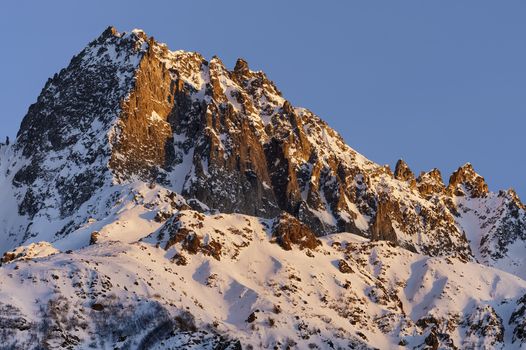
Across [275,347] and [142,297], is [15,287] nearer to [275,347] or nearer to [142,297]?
[142,297]

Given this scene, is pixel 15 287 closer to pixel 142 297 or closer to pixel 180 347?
Answer: pixel 142 297

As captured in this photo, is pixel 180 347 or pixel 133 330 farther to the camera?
pixel 133 330

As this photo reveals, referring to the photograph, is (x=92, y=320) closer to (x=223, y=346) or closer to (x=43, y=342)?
(x=43, y=342)

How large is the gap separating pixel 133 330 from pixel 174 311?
28.9 ft

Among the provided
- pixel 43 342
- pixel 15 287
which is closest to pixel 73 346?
pixel 43 342

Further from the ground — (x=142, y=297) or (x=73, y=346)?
(x=142, y=297)

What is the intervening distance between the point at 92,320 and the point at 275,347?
29083mm

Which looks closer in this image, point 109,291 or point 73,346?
point 73,346

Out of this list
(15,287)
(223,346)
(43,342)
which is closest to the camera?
(223,346)

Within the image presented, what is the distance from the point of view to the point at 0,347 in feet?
580

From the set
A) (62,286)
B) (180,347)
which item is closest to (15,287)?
(62,286)

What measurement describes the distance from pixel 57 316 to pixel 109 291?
39.7 feet

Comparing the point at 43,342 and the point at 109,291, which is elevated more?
the point at 109,291

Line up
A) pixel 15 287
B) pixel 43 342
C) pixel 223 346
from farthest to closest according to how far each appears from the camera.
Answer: pixel 15 287 < pixel 43 342 < pixel 223 346
